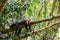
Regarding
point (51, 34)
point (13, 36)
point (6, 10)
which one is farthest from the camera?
point (51, 34)

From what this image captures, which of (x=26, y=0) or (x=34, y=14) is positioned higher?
(x=26, y=0)

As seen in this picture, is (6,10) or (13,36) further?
(13,36)

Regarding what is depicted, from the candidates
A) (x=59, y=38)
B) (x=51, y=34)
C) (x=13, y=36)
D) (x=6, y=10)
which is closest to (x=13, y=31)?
(x=13, y=36)

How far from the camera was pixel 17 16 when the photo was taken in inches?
263

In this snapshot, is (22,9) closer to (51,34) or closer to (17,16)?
(17,16)

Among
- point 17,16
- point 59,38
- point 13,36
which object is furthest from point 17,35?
point 59,38

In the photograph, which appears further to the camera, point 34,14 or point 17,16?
point 34,14

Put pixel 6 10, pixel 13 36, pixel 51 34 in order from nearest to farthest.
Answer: pixel 6 10 < pixel 13 36 < pixel 51 34

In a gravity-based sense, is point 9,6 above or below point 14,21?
above

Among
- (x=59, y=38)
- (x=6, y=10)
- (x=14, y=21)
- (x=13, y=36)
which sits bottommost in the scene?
(x=59, y=38)

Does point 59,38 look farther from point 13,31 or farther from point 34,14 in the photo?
point 13,31

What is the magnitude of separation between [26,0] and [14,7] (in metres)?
0.57

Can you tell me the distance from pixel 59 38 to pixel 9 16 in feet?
10.1

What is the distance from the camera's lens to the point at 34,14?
8.59 m
